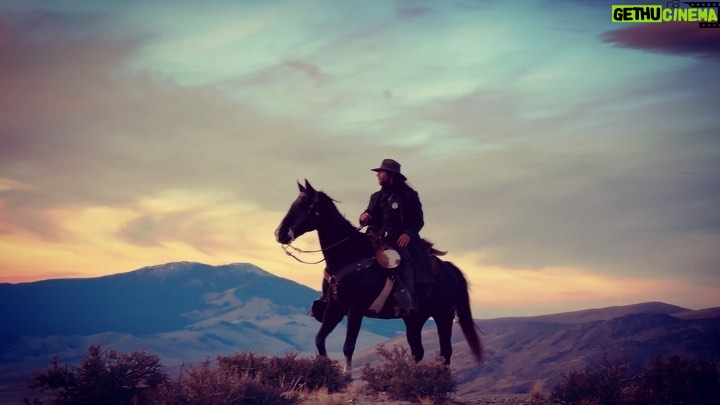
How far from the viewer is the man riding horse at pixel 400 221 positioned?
1488cm

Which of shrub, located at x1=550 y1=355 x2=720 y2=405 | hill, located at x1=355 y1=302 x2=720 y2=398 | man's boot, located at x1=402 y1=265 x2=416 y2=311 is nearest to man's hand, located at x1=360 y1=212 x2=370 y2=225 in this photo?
man's boot, located at x1=402 y1=265 x2=416 y2=311

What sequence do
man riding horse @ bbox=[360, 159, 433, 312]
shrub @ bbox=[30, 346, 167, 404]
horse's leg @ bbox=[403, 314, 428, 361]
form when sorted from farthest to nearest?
horse's leg @ bbox=[403, 314, 428, 361] → man riding horse @ bbox=[360, 159, 433, 312] → shrub @ bbox=[30, 346, 167, 404]

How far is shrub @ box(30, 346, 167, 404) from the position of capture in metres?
13.4

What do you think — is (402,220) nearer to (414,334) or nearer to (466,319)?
(414,334)

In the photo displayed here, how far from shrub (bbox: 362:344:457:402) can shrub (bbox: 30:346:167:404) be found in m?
3.96

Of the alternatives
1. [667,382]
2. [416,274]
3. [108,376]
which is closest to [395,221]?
[416,274]

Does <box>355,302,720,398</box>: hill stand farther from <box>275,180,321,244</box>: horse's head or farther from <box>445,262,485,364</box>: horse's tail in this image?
<box>275,180,321,244</box>: horse's head

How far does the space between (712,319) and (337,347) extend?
108 metres

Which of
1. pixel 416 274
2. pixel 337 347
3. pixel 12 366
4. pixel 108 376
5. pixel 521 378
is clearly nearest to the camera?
pixel 108 376

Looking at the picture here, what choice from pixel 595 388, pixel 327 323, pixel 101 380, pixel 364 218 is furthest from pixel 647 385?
pixel 101 380

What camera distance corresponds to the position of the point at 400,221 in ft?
49.0

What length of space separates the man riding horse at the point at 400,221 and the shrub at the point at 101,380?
4.97 metres

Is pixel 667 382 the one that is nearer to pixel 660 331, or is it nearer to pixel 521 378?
pixel 521 378

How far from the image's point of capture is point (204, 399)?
40.9 feet
